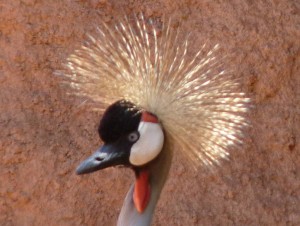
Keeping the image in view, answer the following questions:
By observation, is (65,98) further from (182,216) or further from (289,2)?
(289,2)

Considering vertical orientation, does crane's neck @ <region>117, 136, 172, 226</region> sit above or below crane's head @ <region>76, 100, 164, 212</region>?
below

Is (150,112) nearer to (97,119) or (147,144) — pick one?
(147,144)

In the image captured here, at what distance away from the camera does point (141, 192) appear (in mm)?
2371

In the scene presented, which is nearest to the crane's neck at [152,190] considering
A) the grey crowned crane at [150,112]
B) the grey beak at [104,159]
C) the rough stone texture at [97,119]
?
the grey crowned crane at [150,112]

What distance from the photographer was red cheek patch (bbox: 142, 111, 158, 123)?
7.39 ft

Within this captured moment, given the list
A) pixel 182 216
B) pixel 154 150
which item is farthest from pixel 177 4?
pixel 154 150

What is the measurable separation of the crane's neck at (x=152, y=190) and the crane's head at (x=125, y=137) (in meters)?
0.05

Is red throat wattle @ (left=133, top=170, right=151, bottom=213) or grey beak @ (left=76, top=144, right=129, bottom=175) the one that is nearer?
grey beak @ (left=76, top=144, right=129, bottom=175)

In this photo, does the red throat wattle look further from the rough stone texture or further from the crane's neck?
the rough stone texture

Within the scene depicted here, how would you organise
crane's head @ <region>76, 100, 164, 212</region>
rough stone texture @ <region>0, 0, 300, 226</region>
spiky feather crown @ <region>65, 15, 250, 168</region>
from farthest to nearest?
1. rough stone texture @ <region>0, 0, 300, 226</region>
2. spiky feather crown @ <region>65, 15, 250, 168</region>
3. crane's head @ <region>76, 100, 164, 212</region>

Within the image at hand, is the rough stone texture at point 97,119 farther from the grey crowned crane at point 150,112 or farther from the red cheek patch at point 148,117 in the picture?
the red cheek patch at point 148,117

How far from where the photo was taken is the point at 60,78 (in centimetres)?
331

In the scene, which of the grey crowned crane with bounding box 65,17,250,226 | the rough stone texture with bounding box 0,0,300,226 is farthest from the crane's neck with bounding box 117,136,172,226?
the rough stone texture with bounding box 0,0,300,226

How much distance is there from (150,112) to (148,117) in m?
0.03
